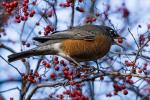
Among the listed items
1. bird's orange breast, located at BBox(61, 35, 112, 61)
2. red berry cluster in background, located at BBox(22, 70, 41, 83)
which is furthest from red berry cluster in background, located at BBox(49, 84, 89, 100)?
bird's orange breast, located at BBox(61, 35, 112, 61)

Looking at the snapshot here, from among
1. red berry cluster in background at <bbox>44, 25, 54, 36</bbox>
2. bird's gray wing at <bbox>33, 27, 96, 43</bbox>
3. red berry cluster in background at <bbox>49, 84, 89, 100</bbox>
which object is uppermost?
red berry cluster in background at <bbox>44, 25, 54, 36</bbox>

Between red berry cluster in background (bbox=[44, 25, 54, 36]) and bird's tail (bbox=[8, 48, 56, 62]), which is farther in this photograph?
red berry cluster in background (bbox=[44, 25, 54, 36])

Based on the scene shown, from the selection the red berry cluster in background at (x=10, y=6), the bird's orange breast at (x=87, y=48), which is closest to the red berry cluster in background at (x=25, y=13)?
the red berry cluster in background at (x=10, y=6)

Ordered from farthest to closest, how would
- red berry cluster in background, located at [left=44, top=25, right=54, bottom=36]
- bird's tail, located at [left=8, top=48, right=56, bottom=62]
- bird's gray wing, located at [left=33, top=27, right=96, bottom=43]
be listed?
bird's gray wing, located at [left=33, top=27, right=96, bottom=43] → red berry cluster in background, located at [left=44, top=25, right=54, bottom=36] → bird's tail, located at [left=8, top=48, right=56, bottom=62]

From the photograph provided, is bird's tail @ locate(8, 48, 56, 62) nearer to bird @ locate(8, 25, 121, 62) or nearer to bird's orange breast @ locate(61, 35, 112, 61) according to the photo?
bird @ locate(8, 25, 121, 62)

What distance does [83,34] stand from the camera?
6.58 m

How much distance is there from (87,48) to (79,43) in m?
0.23

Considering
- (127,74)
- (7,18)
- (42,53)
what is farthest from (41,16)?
(127,74)

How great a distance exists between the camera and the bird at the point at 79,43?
19.8ft

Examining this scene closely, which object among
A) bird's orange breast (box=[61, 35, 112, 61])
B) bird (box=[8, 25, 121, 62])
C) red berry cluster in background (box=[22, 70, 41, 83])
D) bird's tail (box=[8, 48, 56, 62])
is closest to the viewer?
red berry cluster in background (box=[22, 70, 41, 83])

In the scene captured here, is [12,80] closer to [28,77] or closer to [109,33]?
[109,33]

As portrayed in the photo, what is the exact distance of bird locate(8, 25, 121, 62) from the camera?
604cm

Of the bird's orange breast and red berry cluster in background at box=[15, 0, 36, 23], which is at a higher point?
red berry cluster in background at box=[15, 0, 36, 23]

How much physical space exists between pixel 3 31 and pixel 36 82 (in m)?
1.57
